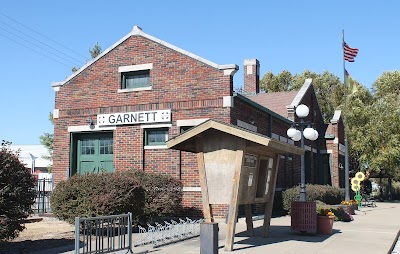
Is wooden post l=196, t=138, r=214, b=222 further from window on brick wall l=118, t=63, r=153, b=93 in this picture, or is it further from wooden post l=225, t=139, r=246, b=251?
window on brick wall l=118, t=63, r=153, b=93

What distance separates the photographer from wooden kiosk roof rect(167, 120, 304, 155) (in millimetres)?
10055

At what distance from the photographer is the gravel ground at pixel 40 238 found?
10.7 m

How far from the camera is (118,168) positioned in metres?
18.7

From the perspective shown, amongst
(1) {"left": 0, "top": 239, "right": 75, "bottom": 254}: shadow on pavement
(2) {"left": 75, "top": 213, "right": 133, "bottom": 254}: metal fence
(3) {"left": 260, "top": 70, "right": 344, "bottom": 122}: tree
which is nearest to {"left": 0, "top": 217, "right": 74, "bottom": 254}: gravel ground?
(1) {"left": 0, "top": 239, "right": 75, "bottom": 254}: shadow on pavement

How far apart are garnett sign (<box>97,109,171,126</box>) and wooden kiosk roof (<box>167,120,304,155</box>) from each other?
6537 millimetres

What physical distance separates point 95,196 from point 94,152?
779 cm

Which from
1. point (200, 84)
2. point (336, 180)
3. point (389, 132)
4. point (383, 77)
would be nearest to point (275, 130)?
point (200, 84)

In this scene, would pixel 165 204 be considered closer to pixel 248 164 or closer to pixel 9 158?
pixel 248 164

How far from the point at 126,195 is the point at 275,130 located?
11.7m

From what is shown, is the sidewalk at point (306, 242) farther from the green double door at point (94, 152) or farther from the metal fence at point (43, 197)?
the metal fence at point (43, 197)

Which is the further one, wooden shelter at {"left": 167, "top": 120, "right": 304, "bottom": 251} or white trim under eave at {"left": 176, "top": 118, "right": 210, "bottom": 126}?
white trim under eave at {"left": 176, "top": 118, "right": 210, "bottom": 126}

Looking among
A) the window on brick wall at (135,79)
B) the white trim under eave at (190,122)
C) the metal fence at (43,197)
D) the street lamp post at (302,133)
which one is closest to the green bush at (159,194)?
the white trim under eave at (190,122)

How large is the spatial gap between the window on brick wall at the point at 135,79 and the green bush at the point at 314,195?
25.7 ft

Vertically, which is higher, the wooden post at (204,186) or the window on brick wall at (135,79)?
the window on brick wall at (135,79)
